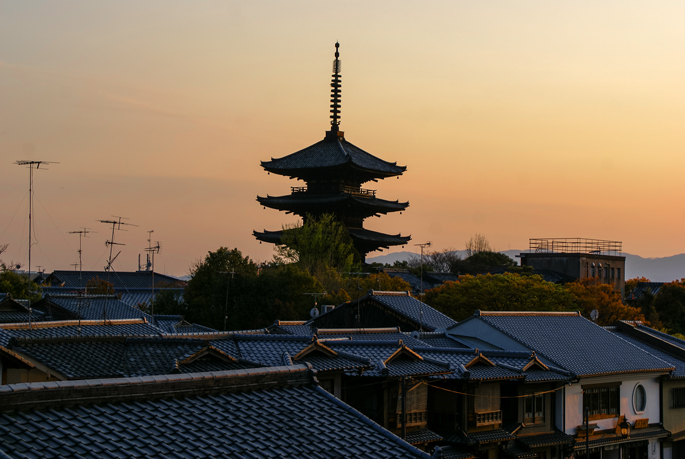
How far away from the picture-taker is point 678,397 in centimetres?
3238

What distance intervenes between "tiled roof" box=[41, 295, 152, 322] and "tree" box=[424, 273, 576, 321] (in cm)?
1753

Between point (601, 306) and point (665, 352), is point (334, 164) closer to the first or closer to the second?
point (601, 306)

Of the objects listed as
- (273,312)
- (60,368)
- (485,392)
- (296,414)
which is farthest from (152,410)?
(273,312)

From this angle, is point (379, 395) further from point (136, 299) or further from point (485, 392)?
point (136, 299)

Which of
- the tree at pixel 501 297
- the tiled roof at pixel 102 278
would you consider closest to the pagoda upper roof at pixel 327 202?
the tiled roof at pixel 102 278

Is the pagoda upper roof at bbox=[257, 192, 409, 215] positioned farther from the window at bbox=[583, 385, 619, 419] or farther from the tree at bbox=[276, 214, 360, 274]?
the window at bbox=[583, 385, 619, 419]

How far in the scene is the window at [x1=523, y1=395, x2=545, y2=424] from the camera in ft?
85.7

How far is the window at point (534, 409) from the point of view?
26125 millimetres

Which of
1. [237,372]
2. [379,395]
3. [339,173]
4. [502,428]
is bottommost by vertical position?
[502,428]

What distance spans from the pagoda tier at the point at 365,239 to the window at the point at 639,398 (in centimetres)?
3783

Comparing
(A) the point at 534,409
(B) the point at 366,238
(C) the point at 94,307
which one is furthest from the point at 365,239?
(A) the point at 534,409

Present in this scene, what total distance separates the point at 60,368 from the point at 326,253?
4411 cm

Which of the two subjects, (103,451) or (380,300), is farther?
(380,300)

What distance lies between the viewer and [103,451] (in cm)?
748
